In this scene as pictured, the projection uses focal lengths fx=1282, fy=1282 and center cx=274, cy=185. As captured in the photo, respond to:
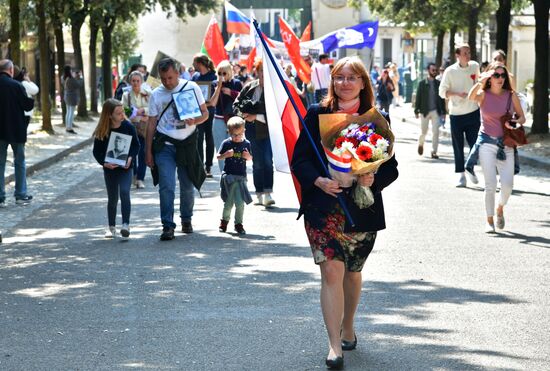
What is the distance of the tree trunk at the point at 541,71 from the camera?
89.0 ft

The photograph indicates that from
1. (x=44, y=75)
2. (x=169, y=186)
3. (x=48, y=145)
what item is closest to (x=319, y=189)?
(x=169, y=186)

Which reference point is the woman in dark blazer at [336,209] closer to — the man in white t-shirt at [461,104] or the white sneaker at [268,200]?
the white sneaker at [268,200]

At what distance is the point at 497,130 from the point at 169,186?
11.4 feet

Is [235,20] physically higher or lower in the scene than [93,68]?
higher

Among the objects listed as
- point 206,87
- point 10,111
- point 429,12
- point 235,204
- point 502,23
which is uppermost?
point 429,12

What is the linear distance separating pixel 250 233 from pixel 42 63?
1973cm

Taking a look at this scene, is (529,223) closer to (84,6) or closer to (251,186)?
(251,186)

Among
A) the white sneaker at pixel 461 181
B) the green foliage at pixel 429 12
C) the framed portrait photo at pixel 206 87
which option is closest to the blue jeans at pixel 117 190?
the framed portrait photo at pixel 206 87

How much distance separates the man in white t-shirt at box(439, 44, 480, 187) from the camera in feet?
58.1

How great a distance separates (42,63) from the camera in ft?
105

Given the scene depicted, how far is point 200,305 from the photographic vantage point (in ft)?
29.9

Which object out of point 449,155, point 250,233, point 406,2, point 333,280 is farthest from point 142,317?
point 406,2

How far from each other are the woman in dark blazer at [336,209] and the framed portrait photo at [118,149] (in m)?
5.93

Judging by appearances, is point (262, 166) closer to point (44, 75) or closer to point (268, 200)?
point (268, 200)
